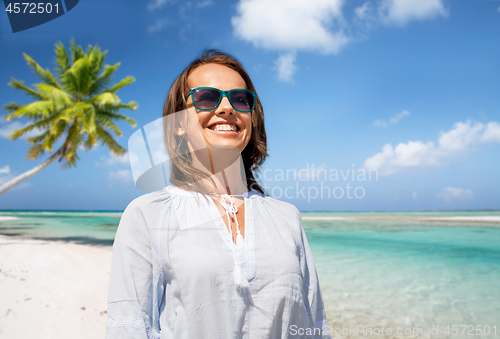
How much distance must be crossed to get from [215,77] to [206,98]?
13 cm

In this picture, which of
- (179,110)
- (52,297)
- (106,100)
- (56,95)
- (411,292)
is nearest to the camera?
(179,110)

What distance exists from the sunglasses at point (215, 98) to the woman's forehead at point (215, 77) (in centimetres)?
4

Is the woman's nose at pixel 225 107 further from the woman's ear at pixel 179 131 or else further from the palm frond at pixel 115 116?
Result: the palm frond at pixel 115 116

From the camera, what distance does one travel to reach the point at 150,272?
1.06 metres

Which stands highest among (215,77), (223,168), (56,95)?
(56,95)

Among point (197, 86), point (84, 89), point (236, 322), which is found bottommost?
point (236, 322)

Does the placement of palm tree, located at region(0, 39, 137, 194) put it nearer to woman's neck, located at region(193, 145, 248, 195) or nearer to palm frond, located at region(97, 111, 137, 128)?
palm frond, located at region(97, 111, 137, 128)

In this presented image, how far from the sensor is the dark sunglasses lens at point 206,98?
1315mm

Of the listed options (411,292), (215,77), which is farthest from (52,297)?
(411,292)

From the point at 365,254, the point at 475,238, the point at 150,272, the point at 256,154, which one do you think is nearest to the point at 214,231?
the point at 150,272

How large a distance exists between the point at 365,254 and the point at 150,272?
12165 millimetres

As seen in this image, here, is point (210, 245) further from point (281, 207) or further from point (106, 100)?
point (106, 100)

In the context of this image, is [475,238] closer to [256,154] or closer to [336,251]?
[336,251]

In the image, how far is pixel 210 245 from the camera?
3.65ft
